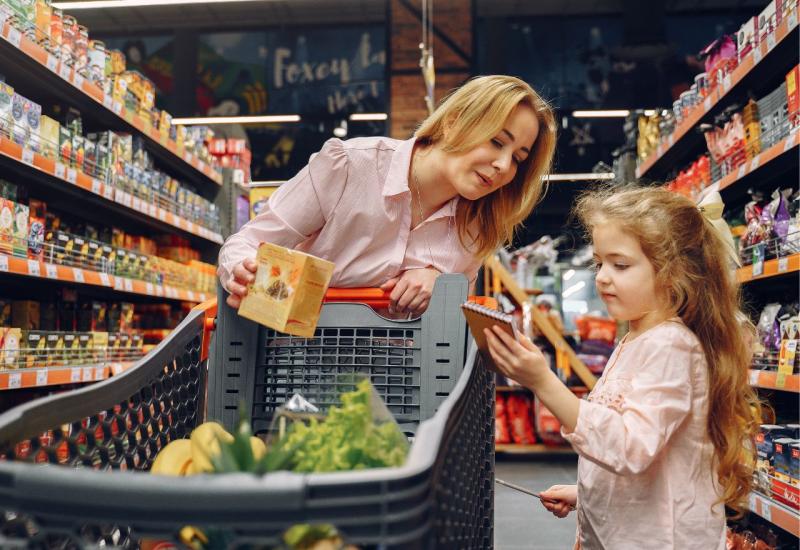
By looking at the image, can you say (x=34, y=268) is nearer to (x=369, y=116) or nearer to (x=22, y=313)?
(x=22, y=313)

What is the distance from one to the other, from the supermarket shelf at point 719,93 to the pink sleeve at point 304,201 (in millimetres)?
1774

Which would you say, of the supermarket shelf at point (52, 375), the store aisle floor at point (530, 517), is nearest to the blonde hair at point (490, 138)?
the supermarket shelf at point (52, 375)

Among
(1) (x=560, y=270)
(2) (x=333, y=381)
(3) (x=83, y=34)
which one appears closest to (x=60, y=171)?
(3) (x=83, y=34)

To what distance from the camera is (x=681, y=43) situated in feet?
28.0

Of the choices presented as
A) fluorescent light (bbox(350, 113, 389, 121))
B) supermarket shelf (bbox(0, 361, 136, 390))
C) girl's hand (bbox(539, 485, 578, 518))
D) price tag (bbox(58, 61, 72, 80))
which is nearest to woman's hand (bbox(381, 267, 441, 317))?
girl's hand (bbox(539, 485, 578, 518))

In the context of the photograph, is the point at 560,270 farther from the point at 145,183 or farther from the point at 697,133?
the point at 145,183

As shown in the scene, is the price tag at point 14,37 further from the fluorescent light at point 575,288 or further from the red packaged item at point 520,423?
the fluorescent light at point 575,288

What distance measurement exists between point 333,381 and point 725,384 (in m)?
0.70

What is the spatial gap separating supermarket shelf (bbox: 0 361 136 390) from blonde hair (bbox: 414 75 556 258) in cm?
158

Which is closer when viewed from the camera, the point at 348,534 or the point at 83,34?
the point at 348,534

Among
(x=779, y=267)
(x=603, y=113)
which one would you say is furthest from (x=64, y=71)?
(x=603, y=113)

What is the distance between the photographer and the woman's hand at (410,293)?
4.66 ft

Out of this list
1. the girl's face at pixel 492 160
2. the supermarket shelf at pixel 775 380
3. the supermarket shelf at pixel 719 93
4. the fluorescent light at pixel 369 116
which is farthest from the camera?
the fluorescent light at pixel 369 116

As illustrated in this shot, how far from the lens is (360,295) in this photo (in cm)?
144
